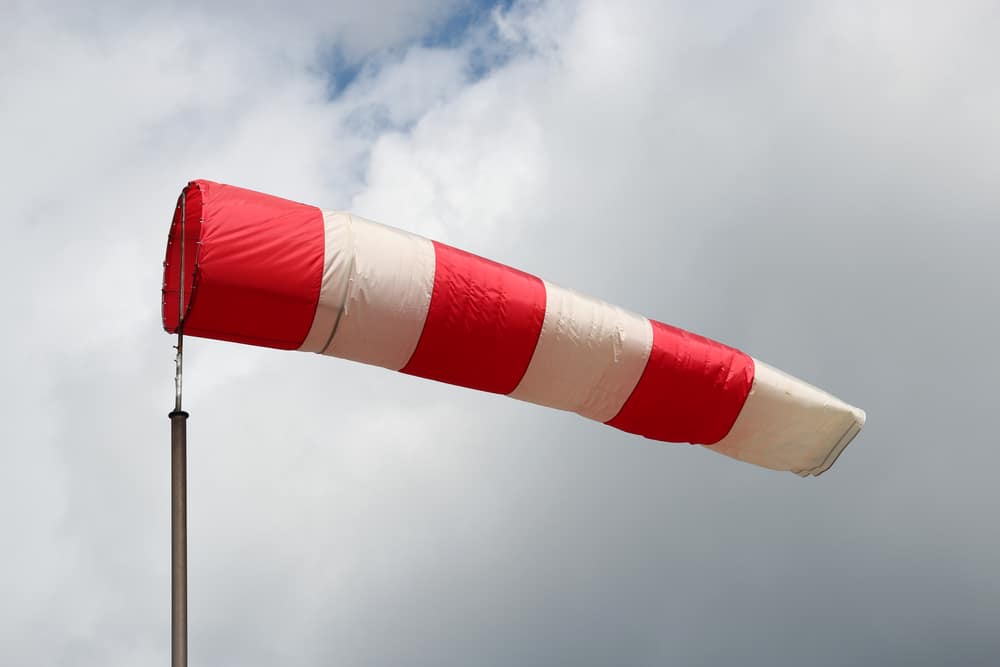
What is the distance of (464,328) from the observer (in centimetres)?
1365

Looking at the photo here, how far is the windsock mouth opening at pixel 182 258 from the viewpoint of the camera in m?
12.1

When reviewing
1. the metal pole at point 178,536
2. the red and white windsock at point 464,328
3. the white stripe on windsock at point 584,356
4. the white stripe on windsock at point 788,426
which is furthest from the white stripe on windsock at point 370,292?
the white stripe on windsock at point 788,426

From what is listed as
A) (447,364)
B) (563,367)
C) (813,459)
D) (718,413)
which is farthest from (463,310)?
(813,459)

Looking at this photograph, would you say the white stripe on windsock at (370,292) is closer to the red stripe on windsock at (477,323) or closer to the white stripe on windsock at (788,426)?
the red stripe on windsock at (477,323)

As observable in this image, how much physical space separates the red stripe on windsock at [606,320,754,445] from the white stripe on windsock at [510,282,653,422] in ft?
0.71

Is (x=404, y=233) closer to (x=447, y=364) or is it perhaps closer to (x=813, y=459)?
(x=447, y=364)

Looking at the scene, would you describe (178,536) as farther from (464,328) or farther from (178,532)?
(464,328)

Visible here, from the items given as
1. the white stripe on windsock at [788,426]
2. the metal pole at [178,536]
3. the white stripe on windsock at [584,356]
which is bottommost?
the metal pole at [178,536]

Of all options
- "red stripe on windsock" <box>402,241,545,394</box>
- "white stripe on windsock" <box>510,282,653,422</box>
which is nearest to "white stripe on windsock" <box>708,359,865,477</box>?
"white stripe on windsock" <box>510,282,653,422</box>

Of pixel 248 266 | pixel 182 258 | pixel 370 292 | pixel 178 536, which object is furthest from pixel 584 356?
pixel 178 536

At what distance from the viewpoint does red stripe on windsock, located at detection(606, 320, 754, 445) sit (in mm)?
15234

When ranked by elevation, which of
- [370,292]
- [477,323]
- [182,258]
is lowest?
[477,323]

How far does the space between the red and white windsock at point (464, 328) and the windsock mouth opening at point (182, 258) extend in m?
0.02

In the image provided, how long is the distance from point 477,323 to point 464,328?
173 millimetres
